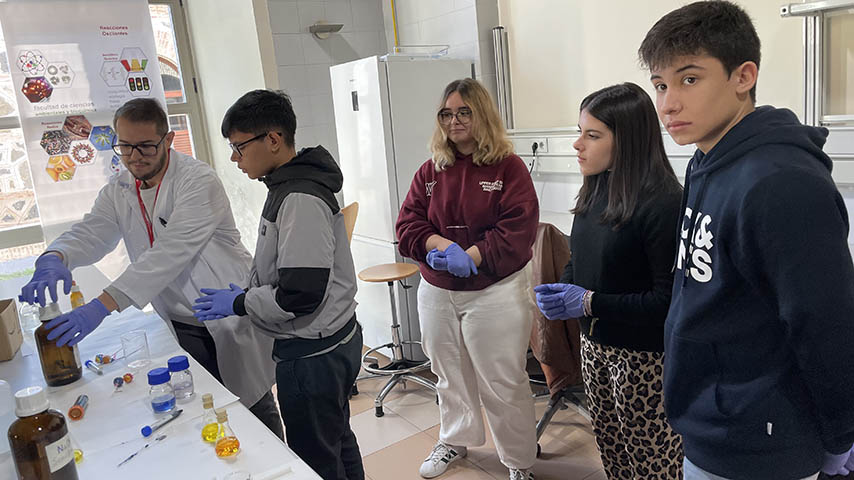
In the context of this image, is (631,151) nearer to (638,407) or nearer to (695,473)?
(638,407)

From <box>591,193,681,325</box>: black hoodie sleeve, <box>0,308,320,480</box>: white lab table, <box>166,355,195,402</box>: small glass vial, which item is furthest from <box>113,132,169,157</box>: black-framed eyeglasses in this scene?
<box>591,193,681,325</box>: black hoodie sleeve

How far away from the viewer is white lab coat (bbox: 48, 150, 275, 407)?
1677 millimetres

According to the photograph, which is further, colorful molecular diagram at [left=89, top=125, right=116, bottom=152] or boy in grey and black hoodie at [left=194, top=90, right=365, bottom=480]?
colorful molecular diagram at [left=89, top=125, right=116, bottom=152]

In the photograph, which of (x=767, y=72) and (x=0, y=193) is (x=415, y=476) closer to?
(x=767, y=72)

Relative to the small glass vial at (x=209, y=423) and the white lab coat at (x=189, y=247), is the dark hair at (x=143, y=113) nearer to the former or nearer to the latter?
the white lab coat at (x=189, y=247)

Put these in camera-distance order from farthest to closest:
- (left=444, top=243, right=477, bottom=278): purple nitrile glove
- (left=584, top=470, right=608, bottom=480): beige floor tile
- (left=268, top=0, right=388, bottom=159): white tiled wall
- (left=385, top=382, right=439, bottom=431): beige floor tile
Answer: (left=268, top=0, right=388, bottom=159): white tiled wall < (left=385, top=382, right=439, bottom=431): beige floor tile < (left=584, top=470, right=608, bottom=480): beige floor tile < (left=444, top=243, right=477, bottom=278): purple nitrile glove

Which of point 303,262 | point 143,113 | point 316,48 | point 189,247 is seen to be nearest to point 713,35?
point 303,262

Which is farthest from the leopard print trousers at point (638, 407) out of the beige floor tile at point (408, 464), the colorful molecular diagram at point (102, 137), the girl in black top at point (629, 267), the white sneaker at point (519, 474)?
the colorful molecular diagram at point (102, 137)

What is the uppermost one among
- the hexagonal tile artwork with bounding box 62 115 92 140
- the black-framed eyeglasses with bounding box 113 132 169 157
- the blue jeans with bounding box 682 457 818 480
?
the hexagonal tile artwork with bounding box 62 115 92 140

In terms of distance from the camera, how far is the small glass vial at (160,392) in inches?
49.1

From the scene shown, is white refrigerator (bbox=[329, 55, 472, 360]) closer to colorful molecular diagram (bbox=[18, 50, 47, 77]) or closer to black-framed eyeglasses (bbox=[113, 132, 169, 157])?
black-framed eyeglasses (bbox=[113, 132, 169, 157])

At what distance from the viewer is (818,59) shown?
6.59 feet

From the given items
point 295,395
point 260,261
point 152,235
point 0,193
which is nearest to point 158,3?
point 0,193

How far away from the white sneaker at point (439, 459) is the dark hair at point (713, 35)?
184 cm
